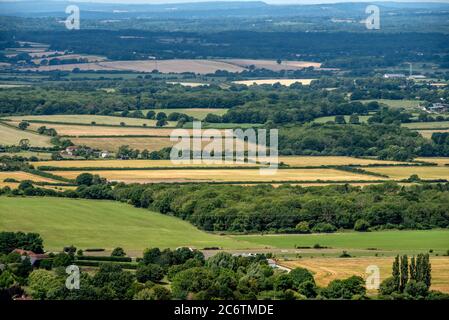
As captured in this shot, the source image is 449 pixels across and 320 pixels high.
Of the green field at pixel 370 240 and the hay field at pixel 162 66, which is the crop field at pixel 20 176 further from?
the hay field at pixel 162 66

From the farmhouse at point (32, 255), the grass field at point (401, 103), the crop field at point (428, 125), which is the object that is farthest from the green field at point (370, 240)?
the grass field at point (401, 103)

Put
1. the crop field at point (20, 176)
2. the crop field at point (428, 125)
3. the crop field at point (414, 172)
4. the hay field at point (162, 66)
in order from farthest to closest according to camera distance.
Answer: the hay field at point (162, 66)
the crop field at point (428, 125)
the crop field at point (414, 172)
the crop field at point (20, 176)

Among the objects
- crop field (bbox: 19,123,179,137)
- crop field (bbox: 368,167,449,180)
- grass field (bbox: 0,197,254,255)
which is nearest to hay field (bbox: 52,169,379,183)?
crop field (bbox: 368,167,449,180)

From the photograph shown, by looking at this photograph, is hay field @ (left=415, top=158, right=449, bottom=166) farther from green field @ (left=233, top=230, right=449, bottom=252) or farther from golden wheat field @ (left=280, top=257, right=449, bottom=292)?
golden wheat field @ (left=280, top=257, right=449, bottom=292)

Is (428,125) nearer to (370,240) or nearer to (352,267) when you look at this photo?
(370,240)

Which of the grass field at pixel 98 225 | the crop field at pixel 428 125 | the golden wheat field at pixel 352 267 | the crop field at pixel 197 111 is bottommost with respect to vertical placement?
the crop field at pixel 428 125

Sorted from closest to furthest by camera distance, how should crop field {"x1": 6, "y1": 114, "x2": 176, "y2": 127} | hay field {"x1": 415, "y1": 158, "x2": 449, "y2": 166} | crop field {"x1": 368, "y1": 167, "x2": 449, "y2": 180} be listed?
crop field {"x1": 368, "y1": 167, "x2": 449, "y2": 180} < hay field {"x1": 415, "y1": 158, "x2": 449, "y2": 166} < crop field {"x1": 6, "y1": 114, "x2": 176, "y2": 127}

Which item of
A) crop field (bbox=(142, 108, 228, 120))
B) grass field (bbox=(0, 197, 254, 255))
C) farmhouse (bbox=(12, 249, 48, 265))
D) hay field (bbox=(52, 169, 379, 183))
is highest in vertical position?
farmhouse (bbox=(12, 249, 48, 265))
